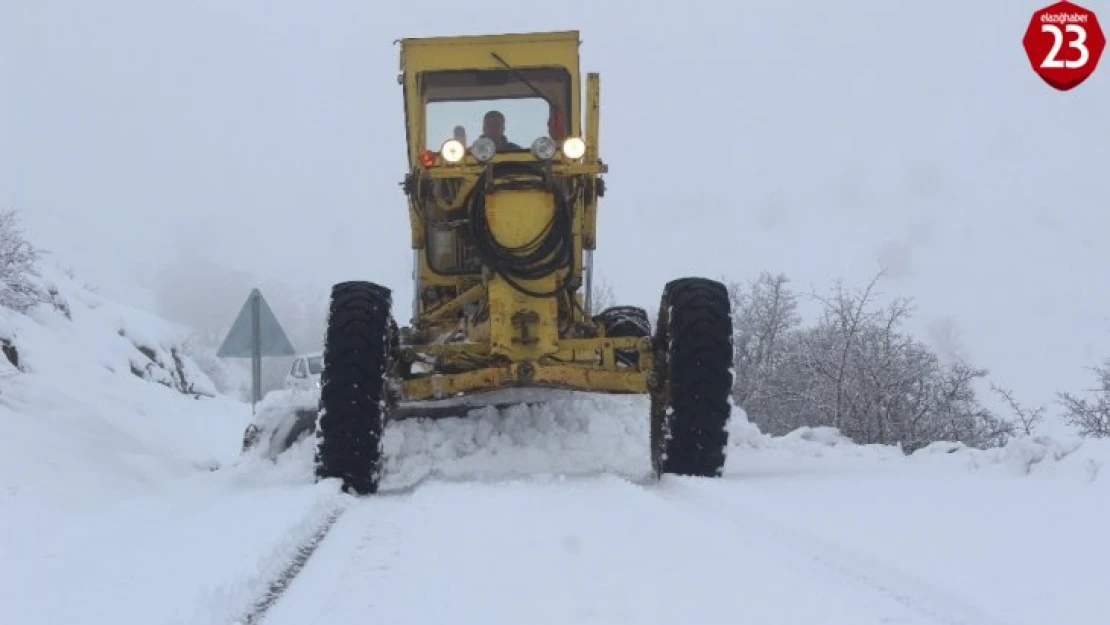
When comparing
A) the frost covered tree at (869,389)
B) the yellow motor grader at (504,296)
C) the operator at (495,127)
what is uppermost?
the operator at (495,127)

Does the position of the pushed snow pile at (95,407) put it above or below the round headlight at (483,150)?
below

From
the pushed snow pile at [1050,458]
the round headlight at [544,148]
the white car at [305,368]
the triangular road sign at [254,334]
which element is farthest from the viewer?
the white car at [305,368]

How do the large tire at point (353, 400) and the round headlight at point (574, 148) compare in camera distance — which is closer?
the large tire at point (353, 400)

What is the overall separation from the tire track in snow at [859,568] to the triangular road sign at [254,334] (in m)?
6.16

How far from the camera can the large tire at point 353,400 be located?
639 centimetres

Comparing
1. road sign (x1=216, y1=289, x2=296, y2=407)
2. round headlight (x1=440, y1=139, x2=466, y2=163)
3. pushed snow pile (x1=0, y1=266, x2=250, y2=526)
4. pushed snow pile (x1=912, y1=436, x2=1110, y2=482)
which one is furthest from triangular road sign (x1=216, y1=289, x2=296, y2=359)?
pushed snow pile (x1=912, y1=436, x2=1110, y2=482)

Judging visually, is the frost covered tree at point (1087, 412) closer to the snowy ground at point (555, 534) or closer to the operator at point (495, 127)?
Answer: the snowy ground at point (555, 534)

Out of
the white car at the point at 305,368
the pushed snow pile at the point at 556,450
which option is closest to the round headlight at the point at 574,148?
the pushed snow pile at the point at 556,450

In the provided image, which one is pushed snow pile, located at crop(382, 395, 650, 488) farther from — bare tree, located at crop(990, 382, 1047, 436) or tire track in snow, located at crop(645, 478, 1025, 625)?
bare tree, located at crop(990, 382, 1047, 436)

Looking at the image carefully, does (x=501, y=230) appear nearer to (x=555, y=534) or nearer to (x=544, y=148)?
(x=544, y=148)

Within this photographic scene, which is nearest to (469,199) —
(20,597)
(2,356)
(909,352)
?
(20,597)

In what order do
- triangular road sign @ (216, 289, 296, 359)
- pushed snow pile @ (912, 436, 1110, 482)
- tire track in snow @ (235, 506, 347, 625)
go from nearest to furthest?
tire track in snow @ (235, 506, 347, 625) < pushed snow pile @ (912, 436, 1110, 482) < triangular road sign @ (216, 289, 296, 359)

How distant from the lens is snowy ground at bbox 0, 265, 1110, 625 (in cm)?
343

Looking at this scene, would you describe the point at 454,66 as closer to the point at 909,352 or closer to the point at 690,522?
the point at 690,522
